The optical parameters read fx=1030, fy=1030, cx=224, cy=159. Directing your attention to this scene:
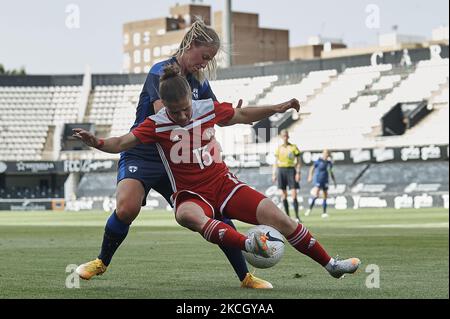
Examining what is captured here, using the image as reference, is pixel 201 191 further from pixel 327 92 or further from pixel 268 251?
pixel 327 92

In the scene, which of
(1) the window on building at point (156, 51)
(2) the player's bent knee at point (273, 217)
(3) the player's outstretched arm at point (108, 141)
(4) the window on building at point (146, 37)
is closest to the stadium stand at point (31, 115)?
(3) the player's outstretched arm at point (108, 141)

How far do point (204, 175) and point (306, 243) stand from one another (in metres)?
0.89

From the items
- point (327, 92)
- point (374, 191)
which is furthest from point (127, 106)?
point (374, 191)

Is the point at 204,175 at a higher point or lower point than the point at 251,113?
lower

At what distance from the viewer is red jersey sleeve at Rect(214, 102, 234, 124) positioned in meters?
7.51

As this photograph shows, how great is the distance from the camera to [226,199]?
7418mm

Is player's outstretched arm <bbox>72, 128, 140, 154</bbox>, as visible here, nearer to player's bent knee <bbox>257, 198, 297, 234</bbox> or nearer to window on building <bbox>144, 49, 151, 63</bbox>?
player's bent knee <bbox>257, 198, 297, 234</bbox>

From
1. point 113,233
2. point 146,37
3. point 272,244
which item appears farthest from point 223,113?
point 146,37

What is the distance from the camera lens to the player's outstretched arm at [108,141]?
6.93 meters

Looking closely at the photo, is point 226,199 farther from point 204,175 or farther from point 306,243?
point 306,243

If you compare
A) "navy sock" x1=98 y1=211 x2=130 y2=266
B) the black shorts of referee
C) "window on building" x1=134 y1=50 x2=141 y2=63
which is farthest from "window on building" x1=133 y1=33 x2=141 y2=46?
"navy sock" x1=98 y1=211 x2=130 y2=266

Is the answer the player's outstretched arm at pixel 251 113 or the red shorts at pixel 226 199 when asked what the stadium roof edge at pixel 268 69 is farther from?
the red shorts at pixel 226 199

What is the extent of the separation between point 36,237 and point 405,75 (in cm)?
3357
